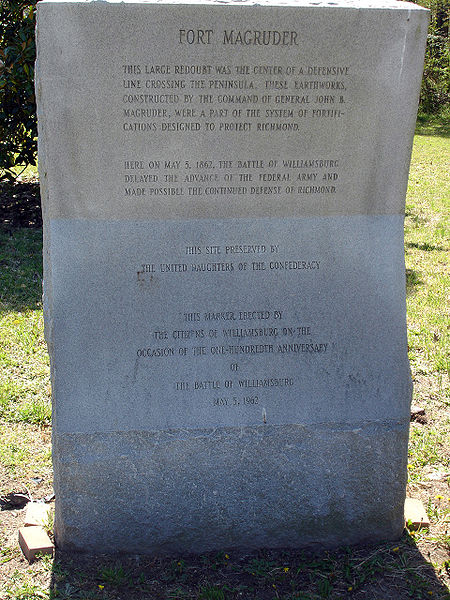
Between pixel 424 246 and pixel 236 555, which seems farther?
pixel 424 246

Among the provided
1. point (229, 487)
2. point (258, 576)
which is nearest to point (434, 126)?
point (229, 487)

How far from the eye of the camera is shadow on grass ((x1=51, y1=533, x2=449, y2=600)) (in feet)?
9.01

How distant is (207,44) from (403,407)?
1.75 m

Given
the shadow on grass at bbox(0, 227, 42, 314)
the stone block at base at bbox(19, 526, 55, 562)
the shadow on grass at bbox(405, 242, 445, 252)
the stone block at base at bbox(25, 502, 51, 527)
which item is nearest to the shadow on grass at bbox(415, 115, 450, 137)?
the shadow on grass at bbox(405, 242, 445, 252)

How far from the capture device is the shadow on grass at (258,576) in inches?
108

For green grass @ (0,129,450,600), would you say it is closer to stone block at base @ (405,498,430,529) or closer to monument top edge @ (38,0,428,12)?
stone block at base @ (405,498,430,529)

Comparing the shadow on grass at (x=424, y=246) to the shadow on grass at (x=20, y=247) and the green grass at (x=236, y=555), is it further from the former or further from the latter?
the shadow on grass at (x=20, y=247)

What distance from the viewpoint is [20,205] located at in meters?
8.30

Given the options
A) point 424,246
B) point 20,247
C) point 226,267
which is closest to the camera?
point 226,267

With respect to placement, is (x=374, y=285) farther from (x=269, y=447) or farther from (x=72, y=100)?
(x=72, y=100)

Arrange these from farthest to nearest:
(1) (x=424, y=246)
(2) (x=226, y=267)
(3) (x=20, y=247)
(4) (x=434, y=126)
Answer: (4) (x=434, y=126) → (1) (x=424, y=246) → (3) (x=20, y=247) → (2) (x=226, y=267)

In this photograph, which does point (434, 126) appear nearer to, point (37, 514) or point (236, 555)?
point (236, 555)

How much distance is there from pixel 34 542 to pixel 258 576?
0.99 meters

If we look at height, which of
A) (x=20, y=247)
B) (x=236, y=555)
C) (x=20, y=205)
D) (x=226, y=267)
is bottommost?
(x=236, y=555)
